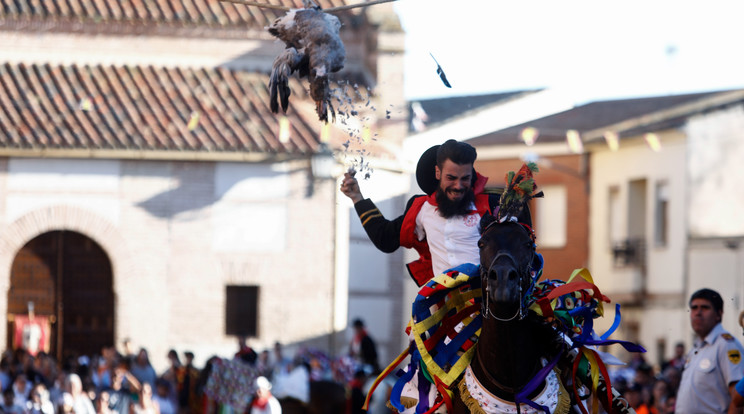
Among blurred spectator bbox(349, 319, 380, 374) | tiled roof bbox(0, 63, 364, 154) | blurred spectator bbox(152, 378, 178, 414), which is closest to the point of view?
blurred spectator bbox(349, 319, 380, 374)

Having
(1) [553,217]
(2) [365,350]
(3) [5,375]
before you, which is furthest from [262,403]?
(1) [553,217]

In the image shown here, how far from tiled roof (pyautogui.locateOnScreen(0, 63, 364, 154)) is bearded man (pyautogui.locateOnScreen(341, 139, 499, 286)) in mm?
17052

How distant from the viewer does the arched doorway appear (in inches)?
971

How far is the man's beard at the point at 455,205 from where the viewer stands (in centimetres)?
726

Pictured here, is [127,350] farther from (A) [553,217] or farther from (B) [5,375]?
(A) [553,217]

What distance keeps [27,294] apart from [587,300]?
1904cm

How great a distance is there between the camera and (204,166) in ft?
81.4

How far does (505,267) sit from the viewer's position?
5941 mm

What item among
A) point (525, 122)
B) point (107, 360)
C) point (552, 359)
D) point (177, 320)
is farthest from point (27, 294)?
point (552, 359)

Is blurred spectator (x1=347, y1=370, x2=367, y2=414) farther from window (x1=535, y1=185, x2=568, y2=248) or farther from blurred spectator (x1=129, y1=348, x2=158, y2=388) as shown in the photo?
window (x1=535, y1=185, x2=568, y2=248)

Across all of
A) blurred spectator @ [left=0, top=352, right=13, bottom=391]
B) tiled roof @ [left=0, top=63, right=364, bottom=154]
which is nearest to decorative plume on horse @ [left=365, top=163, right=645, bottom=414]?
blurred spectator @ [left=0, top=352, right=13, bottom=391]

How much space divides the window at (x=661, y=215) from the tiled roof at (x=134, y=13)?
10.3m

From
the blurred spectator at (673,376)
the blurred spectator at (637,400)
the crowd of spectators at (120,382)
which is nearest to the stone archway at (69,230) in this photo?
the crowd of spectators at (120,382)

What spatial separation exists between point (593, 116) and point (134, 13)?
543 inches
